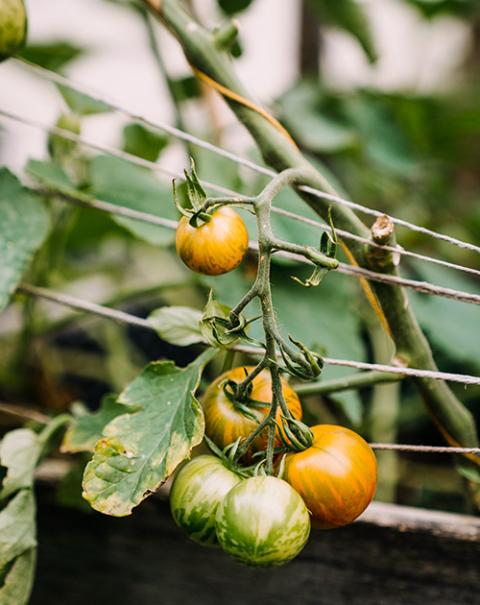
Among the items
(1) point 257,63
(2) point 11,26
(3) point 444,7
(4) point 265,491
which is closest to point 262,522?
(4) point 265,491

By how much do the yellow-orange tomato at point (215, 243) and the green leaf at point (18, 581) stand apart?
0.28m

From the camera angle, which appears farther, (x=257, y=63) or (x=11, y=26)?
(x=257, y=63)

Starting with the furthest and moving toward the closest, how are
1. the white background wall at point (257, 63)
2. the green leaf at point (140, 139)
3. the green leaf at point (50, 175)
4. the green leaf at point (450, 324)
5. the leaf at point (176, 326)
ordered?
the white background wall at point (257, 63)
the green leaf at point (140, 139)
the green leaf at point (450, 324)
the green leaf at point (50, 175)
the leaf at point (176, 326)

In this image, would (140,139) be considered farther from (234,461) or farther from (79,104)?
(234,461)

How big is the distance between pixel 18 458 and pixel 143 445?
0.16 metres

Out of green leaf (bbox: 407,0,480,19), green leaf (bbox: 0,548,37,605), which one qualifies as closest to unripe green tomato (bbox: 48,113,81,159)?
green leaf (bbox: 0,548,37,605)

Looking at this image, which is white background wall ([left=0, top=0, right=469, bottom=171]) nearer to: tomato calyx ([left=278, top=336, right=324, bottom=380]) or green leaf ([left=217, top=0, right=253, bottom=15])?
green leaf ([left=217, top=0, right=253, bottom=15])

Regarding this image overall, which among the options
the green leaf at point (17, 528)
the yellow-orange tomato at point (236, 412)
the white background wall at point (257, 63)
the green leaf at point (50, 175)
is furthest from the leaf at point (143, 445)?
the white background wall at point (257, 63)

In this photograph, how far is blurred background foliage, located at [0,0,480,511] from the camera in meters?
0.64

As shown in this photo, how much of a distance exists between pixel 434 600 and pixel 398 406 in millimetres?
345

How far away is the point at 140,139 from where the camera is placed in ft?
2.75

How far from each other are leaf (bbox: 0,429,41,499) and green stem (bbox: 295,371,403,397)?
9.0 inches

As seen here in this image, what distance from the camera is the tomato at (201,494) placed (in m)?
0.37

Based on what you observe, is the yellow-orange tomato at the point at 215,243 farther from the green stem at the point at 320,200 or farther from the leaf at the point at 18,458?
the leaf at the point at 18,458
